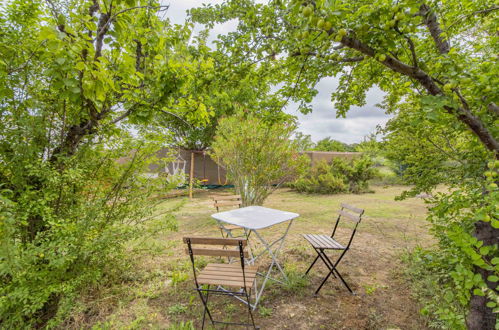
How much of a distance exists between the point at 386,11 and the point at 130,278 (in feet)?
12.5

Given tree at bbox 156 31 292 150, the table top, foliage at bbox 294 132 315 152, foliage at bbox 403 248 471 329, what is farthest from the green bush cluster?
tree at bbox 156 31 292 150

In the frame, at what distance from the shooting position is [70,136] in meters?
2.01

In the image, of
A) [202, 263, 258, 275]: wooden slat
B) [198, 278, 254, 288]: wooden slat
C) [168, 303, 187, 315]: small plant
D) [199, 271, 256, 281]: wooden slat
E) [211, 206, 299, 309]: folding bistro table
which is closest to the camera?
[198, 278, 254, 288]: wooden slat

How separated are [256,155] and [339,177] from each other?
6330 mm

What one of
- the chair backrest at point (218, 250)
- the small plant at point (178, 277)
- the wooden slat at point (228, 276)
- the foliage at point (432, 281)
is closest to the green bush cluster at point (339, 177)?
the foliage at point (432, 281)

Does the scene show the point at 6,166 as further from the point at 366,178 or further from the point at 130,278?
the point at 366,178

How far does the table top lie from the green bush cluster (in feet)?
24.1

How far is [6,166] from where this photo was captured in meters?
1.70

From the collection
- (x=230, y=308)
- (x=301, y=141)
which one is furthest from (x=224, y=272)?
(x=301, y=141)

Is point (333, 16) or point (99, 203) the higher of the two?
point (333, 16)

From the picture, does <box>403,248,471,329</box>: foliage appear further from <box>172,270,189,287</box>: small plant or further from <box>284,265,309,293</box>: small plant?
<box>172,270,189,287</box>: small plant

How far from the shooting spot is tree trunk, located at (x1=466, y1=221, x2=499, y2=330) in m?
1.47

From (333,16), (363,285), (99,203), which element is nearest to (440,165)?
(363,285)

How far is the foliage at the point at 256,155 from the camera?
6.15m
